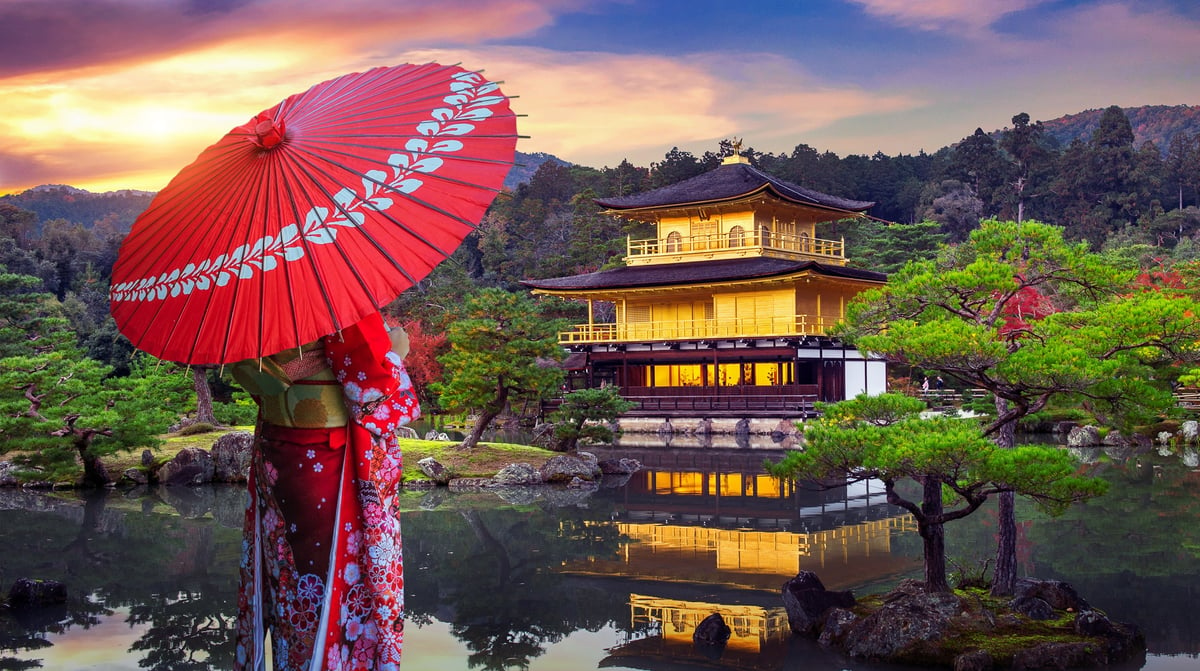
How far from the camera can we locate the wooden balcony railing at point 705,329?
26645 mm

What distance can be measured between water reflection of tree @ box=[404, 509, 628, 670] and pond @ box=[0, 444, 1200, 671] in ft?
0.09

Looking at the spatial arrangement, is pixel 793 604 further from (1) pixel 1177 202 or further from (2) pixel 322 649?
(1) pixel 1177 202

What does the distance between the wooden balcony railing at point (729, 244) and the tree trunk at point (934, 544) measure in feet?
73.1

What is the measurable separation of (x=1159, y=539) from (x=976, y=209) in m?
45.9

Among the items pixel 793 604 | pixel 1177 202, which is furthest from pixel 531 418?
pixel 1177 202

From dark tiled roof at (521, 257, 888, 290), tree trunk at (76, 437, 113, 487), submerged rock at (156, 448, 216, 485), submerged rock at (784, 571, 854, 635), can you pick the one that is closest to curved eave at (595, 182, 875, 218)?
dark tiled roof at (521, 257, 888, 290)

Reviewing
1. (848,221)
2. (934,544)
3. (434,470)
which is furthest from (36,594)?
(848,221)

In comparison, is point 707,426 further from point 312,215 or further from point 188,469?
point 312,215

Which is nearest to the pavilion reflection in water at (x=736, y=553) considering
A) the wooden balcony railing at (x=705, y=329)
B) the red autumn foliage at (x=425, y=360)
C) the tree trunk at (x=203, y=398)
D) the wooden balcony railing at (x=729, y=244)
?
the tree trunk at (x=203, y=398)

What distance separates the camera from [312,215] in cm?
321

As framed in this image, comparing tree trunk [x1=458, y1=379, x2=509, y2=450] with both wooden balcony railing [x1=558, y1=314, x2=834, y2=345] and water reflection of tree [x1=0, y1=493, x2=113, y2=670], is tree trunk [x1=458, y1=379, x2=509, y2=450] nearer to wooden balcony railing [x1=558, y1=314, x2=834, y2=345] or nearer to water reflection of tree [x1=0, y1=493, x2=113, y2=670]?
water reflection of tree [x1=0, y1=493, x2=113, y2=670]

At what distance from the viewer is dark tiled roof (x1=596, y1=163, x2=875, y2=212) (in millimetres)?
28641

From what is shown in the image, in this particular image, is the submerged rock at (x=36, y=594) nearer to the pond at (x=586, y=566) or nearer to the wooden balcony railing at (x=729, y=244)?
the pond at (x=586, y=566)

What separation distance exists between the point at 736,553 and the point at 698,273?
18859 millimetres
